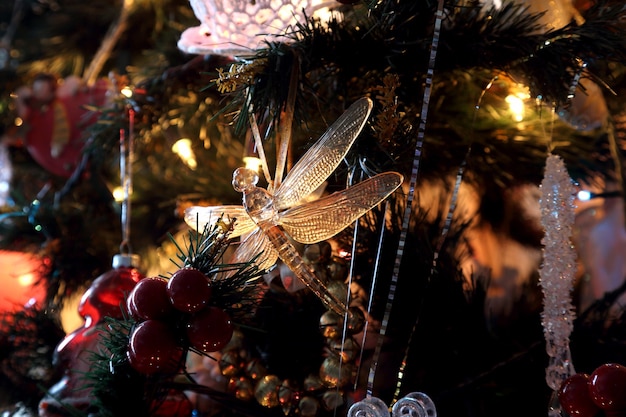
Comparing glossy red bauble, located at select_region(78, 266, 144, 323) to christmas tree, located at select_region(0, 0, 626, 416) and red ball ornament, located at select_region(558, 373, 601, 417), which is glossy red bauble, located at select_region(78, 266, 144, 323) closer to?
christmas tree, located at select_region(0, 0, 626, 416)

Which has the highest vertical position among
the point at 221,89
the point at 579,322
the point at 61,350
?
the point at 221,89

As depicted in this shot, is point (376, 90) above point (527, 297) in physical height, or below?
above

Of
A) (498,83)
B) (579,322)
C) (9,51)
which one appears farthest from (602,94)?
(9,51)

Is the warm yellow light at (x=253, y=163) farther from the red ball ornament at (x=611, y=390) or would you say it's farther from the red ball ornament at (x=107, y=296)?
the red ball ornament at (x=611, y=390)

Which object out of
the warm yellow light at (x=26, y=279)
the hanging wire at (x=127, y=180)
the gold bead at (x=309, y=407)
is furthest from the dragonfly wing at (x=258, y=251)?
the warm yellow light at (x=26, y=279)

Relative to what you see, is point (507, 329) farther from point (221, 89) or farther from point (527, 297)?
point (221, 89)

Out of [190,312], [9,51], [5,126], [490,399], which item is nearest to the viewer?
[190,312]

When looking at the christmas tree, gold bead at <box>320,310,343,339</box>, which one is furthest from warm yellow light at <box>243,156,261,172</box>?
gold bead at <box>320,310,343,339</box>
